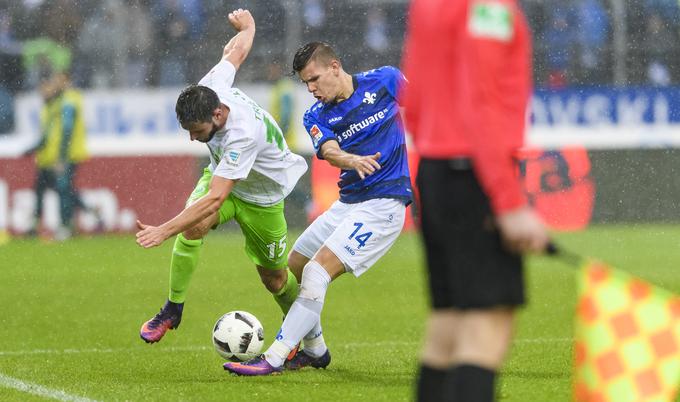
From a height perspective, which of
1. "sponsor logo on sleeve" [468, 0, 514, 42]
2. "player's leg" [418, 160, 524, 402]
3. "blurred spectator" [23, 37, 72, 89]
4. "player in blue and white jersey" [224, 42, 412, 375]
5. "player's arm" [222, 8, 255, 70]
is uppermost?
"sponsor logo on sleeve" [468, 0, 514, 42]

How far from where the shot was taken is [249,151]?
666 centimetres

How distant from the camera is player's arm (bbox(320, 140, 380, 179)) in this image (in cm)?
643

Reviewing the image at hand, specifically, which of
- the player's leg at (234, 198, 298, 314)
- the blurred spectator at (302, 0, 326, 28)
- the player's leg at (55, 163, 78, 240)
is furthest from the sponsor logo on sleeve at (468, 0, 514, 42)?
the player's leg at (55, 163, 78, 240)

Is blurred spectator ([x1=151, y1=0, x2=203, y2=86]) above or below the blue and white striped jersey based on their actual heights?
below

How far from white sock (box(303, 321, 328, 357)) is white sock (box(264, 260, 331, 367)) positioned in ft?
0.98

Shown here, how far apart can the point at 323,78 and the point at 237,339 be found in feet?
4.79

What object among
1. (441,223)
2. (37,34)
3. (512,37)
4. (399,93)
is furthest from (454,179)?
(37,34)

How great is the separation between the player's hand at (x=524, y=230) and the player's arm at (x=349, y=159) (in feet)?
9.41

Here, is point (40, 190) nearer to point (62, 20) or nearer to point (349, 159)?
point (62, 20)

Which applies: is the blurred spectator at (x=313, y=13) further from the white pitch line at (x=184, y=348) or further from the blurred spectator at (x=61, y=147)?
the white pitch line at (x=184, y=348)

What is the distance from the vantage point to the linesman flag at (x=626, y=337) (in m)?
3.88

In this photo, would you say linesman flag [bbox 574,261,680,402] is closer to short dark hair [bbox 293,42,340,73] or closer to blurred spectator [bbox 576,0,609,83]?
short dark hair [bbox 293,42,340,73]

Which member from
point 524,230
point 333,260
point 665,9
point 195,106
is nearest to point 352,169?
point 333,260

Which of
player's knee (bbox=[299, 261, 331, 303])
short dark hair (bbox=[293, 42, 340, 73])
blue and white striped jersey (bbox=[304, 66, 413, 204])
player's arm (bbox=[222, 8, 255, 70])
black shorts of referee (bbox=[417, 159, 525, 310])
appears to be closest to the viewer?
black shorts of referee (bbox=[417, 159, 525, 310])
